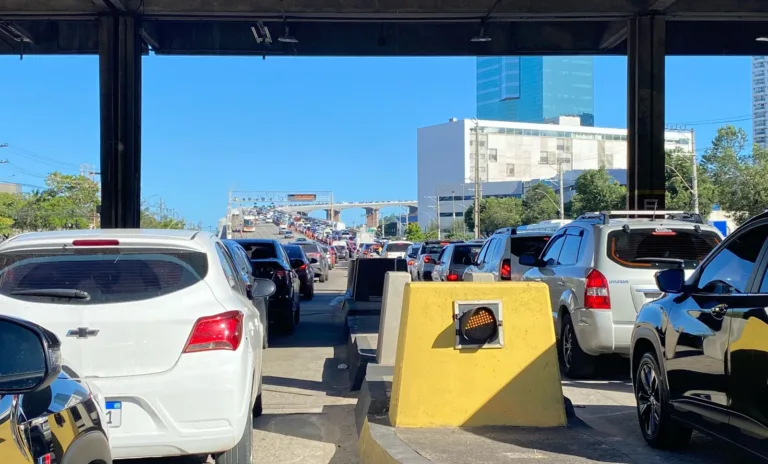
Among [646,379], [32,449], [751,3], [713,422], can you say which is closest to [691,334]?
[713,422]

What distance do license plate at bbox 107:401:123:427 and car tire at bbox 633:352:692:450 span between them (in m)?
3.79

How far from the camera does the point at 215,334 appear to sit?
4.85 m

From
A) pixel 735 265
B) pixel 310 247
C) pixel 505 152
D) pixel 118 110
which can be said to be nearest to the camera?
pixel 735 265

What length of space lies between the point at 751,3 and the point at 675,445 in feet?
46.4

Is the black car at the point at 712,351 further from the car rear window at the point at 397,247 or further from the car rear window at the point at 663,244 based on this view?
the car rear window at the point at 397,247

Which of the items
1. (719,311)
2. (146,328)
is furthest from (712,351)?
(146,328)

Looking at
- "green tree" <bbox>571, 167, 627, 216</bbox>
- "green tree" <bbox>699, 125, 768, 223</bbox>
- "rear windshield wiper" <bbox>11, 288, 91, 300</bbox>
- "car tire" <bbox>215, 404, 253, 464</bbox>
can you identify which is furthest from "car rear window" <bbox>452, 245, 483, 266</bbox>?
"green tree" <bbox>571, 167, 627, 216</bbox>

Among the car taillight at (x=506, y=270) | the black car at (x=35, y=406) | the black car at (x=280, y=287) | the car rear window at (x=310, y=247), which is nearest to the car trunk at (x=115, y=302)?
the black car at (x=35, y=406)

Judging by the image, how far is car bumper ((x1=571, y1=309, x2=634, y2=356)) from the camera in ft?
28.5

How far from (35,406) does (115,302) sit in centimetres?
183

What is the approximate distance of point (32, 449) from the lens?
2777mm

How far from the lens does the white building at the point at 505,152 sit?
422 feet

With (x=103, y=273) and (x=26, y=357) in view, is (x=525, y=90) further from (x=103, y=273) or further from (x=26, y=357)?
(x=26, y=357)

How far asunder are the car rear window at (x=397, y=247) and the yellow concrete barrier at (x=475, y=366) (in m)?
31.6
